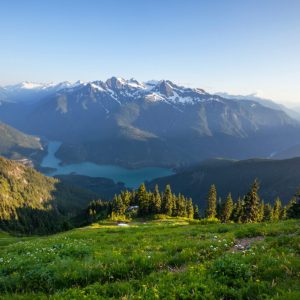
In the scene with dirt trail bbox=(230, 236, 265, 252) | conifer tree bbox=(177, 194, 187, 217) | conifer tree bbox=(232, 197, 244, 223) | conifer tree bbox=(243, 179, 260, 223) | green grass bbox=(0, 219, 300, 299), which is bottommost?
conifer tree bbox=(177, 194, 187, 217)

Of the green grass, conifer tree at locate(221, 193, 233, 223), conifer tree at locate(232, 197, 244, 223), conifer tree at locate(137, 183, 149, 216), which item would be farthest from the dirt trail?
conifer tree at locate(137, 183, 149, 216)

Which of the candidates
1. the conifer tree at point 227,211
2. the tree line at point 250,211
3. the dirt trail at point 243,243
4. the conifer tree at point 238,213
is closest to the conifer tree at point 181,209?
the tree line at point 250,211

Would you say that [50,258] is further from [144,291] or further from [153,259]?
[144,291]

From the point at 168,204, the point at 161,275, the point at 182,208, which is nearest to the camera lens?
the point at 161,275

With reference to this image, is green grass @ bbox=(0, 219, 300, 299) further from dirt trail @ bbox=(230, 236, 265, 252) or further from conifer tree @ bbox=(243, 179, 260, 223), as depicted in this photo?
conifer tree @ bbox=(243, 179, 260, 223)

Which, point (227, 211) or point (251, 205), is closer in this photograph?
point (251, 205)

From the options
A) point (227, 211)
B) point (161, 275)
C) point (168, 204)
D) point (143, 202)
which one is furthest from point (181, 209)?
point (161, 275)

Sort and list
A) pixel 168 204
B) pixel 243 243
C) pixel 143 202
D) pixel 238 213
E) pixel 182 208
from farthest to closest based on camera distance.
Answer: pixel 182 208, pixel 143 202, pixel 168 204, pixel 238 213, pixel 243 243

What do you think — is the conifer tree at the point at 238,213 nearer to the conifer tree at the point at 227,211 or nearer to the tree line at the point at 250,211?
the tree line at the point at 250,211

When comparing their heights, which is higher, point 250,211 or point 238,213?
point 250,211

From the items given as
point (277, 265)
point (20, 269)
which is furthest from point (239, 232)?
point (20, 269)

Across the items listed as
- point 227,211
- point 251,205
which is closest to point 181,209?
point 227,211

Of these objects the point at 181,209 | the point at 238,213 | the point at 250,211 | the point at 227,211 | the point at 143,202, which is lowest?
the point at 181,209

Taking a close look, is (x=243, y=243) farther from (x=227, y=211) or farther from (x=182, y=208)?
(x=182, y=208)
